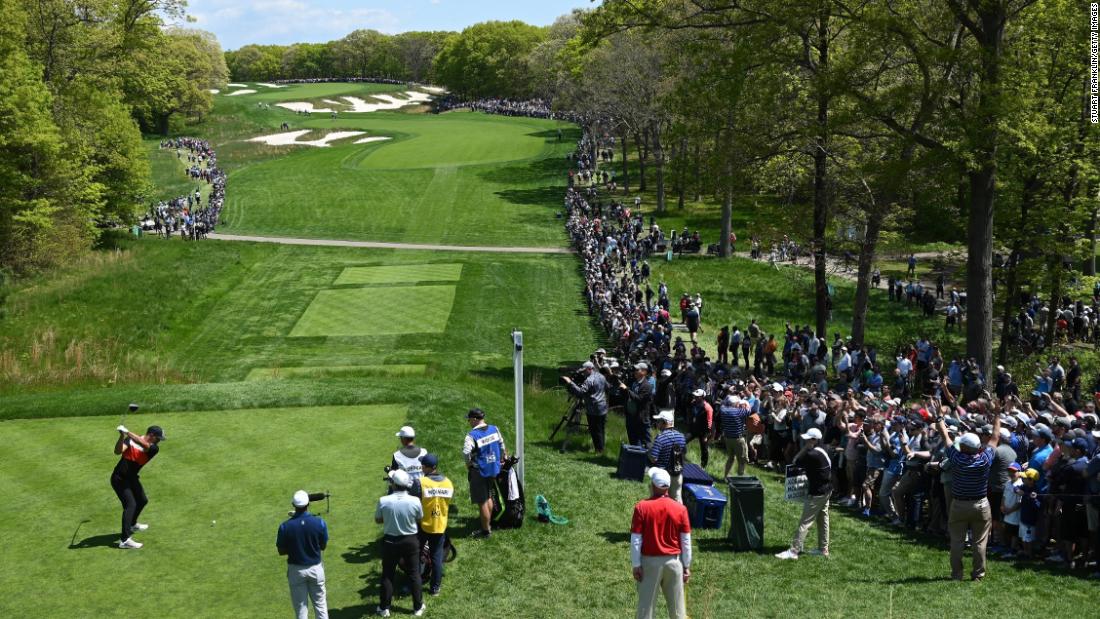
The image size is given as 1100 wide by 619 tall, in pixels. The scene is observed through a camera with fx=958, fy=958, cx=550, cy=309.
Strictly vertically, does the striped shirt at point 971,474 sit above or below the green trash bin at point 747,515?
above

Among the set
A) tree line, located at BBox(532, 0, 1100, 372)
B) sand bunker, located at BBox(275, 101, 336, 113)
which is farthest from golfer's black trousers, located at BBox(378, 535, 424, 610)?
sand bunker, located at BBox(275, 101, 336, 113)

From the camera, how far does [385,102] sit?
148 m

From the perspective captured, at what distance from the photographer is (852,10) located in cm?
2480

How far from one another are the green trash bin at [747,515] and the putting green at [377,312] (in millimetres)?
24699

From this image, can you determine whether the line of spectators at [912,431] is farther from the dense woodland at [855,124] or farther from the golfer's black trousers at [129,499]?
the golfer's black trousers at [129,499]

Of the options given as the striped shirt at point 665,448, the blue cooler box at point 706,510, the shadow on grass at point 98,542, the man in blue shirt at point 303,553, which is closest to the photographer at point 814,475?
the blue cooler box at point 706,510

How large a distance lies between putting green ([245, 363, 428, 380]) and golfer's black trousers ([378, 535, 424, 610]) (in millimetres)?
18683

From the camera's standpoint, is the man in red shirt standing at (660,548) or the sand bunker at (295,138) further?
the sand bunker at (295,138)

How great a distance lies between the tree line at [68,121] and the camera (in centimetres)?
4103

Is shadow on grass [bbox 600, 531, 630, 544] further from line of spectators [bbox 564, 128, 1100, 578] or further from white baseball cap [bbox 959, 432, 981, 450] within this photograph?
white baseball cap [bbox 959, 432, 981, 450]

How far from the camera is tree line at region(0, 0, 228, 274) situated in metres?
41.0

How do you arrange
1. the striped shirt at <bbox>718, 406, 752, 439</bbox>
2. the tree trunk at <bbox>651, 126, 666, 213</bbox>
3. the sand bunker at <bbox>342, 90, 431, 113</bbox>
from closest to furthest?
the striped shirt at <bbox>718, 406, 752, 439</bbox>
the tree trunk at <bbox>651, 126, 666, 213</bbox>
the sand bunker at <bbox>342, 90, 431, 113</bbox>

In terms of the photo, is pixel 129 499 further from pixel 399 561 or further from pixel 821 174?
pixel 821 174

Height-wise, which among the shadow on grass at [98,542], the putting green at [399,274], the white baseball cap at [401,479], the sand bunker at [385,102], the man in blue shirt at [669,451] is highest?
the sand bunker at [385,102]
